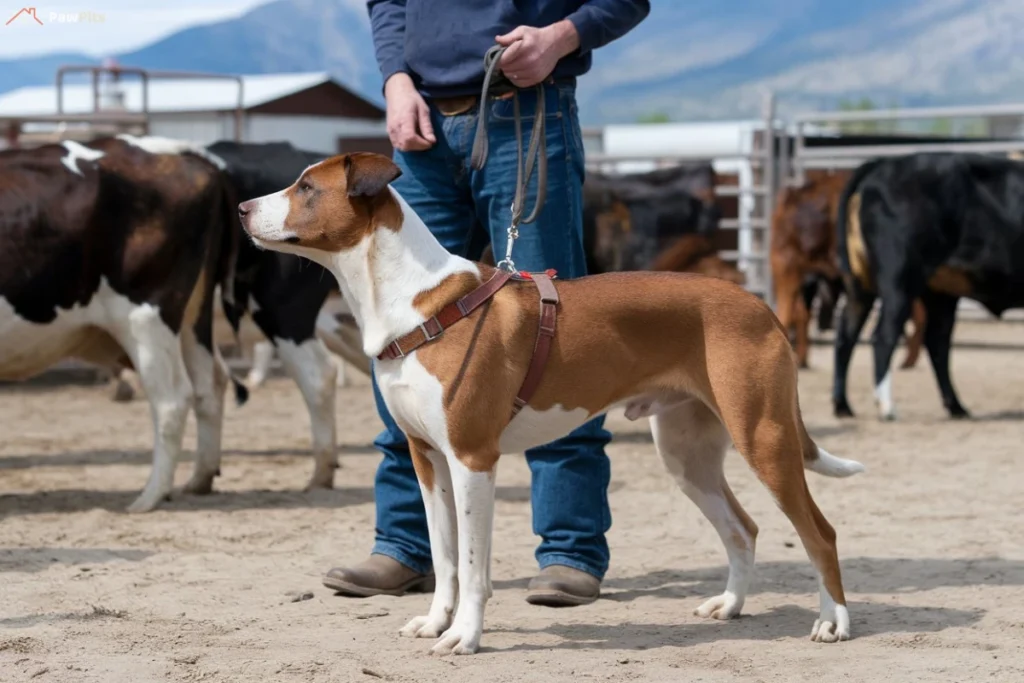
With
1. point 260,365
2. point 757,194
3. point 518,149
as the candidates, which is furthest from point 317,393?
point 757,194

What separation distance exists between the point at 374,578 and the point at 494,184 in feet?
4.42

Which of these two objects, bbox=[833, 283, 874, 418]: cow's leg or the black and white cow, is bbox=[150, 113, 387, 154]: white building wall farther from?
the black and white cow

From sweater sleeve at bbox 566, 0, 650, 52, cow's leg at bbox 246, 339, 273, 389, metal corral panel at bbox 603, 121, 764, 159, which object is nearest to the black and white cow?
sweater sleeve at bbox 566, 0, 650, 52

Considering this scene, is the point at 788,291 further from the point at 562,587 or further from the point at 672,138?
the point at 672,138

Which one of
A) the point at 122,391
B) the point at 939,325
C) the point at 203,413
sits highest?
the point at 939,325

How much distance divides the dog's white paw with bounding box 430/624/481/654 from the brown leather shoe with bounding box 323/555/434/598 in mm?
782

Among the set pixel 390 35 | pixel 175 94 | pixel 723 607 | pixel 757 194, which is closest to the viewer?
pixel 723 607

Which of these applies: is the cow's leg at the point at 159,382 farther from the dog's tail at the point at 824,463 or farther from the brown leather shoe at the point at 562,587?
the dog's tail at the point at 824,463

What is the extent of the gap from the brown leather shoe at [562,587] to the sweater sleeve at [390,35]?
5.67 ft

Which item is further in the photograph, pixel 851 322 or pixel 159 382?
pixel 851 322

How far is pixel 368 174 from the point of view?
3.83 metres

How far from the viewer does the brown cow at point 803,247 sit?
12.5 meters

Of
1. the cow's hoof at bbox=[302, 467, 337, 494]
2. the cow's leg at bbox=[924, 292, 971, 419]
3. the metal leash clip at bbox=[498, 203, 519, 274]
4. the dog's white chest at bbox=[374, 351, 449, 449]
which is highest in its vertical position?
the metal leash clip at bbox=[498, 203, 519, 274]

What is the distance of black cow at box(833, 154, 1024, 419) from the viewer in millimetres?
9508
